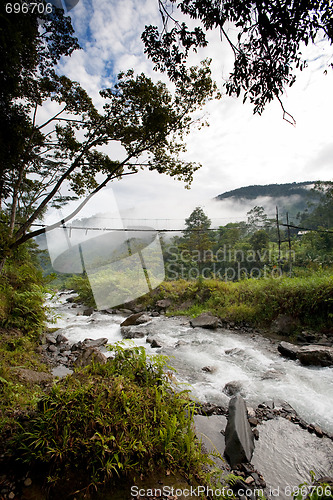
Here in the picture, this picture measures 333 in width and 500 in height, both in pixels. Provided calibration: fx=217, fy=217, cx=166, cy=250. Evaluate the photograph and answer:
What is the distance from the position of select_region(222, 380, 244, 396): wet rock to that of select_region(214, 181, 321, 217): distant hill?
10850 cm

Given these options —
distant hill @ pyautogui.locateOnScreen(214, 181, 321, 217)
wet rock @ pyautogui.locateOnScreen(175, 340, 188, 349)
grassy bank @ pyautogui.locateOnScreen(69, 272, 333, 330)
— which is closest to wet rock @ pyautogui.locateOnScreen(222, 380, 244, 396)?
wet rock @ pyautogui.locateOnScreen(175, 340, 188, 349)

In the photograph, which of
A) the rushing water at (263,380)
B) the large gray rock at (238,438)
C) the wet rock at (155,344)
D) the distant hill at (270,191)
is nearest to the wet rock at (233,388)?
the rushing water at (263,380)

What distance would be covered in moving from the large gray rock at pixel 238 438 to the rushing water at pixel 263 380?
0.48ft

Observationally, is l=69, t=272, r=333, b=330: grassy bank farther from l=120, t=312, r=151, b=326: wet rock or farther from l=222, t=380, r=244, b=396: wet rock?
l=222, t=380, r=244, b=396: wet rock

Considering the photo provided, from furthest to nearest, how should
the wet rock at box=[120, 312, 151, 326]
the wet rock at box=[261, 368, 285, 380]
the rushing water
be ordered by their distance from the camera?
the wet rock at box=[120, 312, 151, 326] → the wet rock at box=[261, 368, 285, 380] → the rushing water

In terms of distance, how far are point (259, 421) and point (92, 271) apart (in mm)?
14441

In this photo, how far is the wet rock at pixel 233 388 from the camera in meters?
4.03

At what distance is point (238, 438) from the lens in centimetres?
261

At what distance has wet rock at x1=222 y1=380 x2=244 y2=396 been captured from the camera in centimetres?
403

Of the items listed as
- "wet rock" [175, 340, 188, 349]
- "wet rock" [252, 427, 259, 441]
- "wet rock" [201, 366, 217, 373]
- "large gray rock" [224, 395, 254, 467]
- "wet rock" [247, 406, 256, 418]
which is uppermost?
"large gray rock" [224, 395, 254, 467]

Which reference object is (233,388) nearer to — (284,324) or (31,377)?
(31,377)

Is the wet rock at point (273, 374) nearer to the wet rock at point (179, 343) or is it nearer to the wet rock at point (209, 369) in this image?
the wet rock at point (209, 369)

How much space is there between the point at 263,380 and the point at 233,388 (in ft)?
2.81

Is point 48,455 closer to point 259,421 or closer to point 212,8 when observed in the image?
point 259,421
